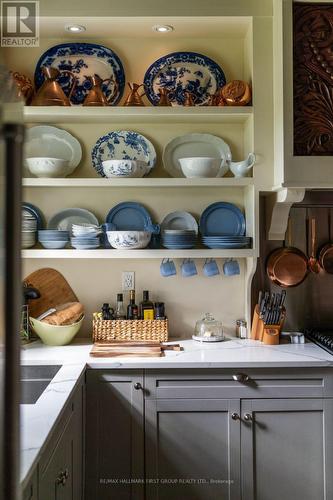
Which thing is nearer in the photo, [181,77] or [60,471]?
[60,471]

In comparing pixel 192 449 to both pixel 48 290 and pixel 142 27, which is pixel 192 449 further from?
pixel 142 27

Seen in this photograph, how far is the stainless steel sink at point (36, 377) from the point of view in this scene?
2.39m

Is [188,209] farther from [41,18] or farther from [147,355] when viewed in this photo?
[41,18]

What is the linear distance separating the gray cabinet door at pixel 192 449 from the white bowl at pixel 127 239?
29.6 inches

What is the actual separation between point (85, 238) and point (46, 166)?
41cm

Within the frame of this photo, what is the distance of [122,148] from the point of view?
2.93m

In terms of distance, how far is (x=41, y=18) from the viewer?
2.65 metres

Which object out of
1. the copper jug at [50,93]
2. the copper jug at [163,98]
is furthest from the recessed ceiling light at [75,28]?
the copper jug at [163,98]

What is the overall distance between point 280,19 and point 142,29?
70cm

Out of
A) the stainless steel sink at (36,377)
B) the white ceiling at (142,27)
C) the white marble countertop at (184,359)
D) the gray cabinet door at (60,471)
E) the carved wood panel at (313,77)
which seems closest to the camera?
the gray cabinet door at (60,471)

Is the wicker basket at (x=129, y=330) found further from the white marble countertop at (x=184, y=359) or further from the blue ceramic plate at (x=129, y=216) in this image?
the blue ceramic plate at (x=129, y=216)

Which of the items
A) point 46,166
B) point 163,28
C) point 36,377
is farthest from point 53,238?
point 163,28

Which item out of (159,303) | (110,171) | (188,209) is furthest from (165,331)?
(110,171)

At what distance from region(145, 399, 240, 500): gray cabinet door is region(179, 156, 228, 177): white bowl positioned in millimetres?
1093
